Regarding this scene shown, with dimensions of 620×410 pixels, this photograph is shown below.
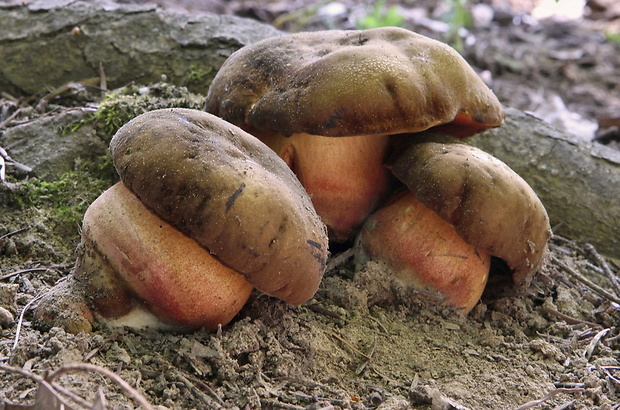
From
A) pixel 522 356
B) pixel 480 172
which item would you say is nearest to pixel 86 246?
pixel 480 172

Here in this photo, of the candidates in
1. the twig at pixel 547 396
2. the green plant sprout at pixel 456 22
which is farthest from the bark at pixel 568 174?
the green plant sprout at pixel 456 22

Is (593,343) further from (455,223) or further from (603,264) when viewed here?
(455,223)

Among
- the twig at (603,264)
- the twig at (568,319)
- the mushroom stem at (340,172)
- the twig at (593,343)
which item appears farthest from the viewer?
the twig at (603,264)

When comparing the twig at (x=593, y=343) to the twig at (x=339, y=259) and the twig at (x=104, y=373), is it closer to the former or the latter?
the twig at (x=339, y=259)

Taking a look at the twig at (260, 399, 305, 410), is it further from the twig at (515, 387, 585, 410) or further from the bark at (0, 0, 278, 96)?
the bark at (0, 0, 278, 96)

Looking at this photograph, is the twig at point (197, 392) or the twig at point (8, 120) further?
the twig at point (8, 120)

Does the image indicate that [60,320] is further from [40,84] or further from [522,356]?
[40,84]
